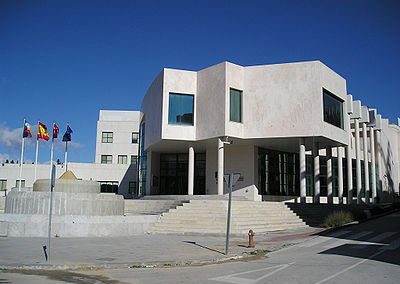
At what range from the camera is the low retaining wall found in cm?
1931

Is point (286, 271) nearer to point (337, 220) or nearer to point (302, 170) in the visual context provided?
point (337, 220)

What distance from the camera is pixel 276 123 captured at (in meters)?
33.7

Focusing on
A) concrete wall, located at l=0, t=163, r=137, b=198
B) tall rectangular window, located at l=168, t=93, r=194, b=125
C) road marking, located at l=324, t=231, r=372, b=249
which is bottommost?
road marking, located at l=324, t=231, r=372, b=249

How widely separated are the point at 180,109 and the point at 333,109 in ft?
44.6

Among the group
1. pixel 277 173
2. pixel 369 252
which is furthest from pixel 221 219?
pixel 277 173

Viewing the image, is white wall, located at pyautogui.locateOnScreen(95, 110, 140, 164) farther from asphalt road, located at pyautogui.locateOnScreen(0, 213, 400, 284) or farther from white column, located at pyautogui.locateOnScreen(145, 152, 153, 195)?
asphalt road, located at pyautogui.locateOnScreen(0, 213, 400, 284)

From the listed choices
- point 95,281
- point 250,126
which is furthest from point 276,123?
point 95,281

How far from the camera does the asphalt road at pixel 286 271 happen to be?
9719 mm

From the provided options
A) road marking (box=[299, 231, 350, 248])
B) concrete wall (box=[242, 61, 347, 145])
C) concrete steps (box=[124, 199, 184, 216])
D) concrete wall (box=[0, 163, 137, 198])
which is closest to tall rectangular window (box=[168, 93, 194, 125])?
concrete wall (box=[242, 61, 347, 145])

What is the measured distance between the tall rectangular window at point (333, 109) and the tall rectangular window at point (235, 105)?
7.13m

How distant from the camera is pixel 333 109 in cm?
3612

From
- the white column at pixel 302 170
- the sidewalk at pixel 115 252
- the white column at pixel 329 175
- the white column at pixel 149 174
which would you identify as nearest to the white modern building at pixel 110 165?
the white column at pixel 149 174

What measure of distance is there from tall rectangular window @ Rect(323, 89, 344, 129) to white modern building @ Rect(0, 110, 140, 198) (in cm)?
2755

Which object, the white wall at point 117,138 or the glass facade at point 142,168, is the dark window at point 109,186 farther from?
the glass facade at point 142,168
